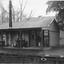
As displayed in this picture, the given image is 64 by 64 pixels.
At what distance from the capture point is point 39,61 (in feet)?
40.4

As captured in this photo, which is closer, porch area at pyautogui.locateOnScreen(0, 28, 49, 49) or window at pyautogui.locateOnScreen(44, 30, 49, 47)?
porch area at pyautogui.locateOnScreen(0, 28, 49, 49)


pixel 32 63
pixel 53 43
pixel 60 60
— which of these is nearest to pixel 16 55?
pixel 32 63

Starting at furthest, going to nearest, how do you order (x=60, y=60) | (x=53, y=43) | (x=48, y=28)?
(x=53, y=43) < (x=48, y=28) < (x=60, y=60)

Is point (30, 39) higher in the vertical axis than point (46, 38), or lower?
lower

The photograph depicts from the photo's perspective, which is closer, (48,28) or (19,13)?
(48,28)

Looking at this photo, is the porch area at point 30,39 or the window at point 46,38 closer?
the porch area at point 30,39

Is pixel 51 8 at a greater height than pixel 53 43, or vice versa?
pixel 51 8

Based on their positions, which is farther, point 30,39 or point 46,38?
point 30,39

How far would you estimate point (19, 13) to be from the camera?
36.2 metres

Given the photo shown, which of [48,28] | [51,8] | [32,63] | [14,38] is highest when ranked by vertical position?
[51,8]

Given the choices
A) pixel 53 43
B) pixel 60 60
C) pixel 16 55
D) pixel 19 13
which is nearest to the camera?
pixel 60 60

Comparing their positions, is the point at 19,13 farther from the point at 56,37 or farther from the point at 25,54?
the point at 25,54

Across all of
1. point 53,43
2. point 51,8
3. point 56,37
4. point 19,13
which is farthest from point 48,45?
point 19,13

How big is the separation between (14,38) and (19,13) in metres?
17.5
